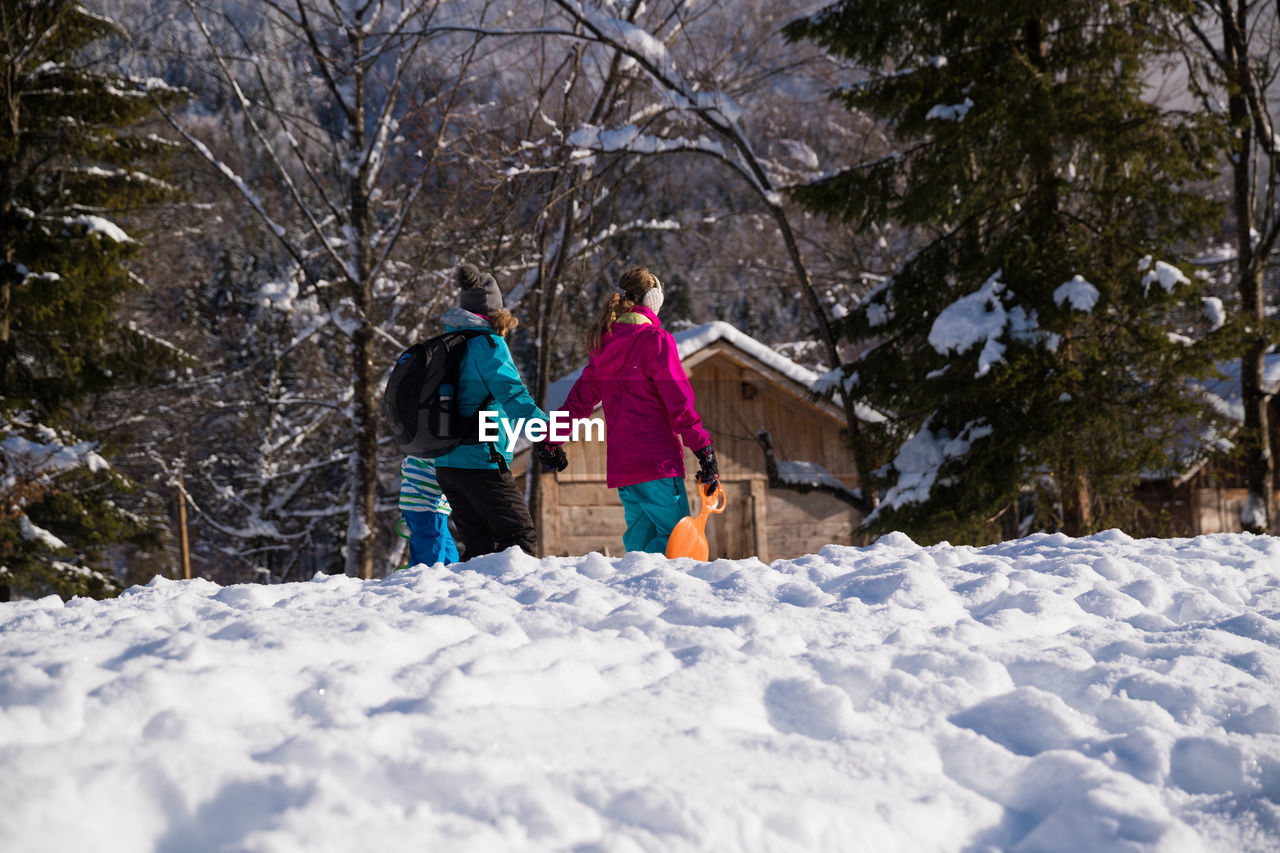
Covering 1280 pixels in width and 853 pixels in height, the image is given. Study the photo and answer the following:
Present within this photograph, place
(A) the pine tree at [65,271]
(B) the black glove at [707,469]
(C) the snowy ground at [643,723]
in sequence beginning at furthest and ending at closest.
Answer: (A) the pine tree at [65,271]
(B) the black glove at [707,469]
(C) the snowy ground at [643,723]

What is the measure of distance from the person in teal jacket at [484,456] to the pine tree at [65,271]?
9.15m

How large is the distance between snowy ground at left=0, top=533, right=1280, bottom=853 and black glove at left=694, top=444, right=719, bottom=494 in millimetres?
1479

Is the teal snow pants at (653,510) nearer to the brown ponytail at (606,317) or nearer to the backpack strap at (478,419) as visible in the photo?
the backpack strap at (478,419)

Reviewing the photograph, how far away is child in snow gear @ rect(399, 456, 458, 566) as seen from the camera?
5.64m

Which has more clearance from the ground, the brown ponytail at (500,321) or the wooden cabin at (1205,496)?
the brown ponytail at (500,321)

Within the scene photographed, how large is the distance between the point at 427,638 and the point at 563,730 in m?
0.69

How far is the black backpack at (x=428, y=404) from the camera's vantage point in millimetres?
4938

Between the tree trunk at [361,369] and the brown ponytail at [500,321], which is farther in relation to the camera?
A: the tree trunk at [361,369]

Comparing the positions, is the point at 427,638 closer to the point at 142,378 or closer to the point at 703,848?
the point at 703,848

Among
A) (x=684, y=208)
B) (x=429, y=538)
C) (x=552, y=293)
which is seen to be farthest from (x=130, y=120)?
(x=429, y=538)

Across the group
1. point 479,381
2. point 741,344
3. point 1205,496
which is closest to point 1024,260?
point 741,344

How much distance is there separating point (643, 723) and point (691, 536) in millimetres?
2733

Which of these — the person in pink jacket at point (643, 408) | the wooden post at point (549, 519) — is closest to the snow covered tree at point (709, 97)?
the wooden post at point (549, 519)

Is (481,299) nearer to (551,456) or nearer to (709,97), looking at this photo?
(551,456)
